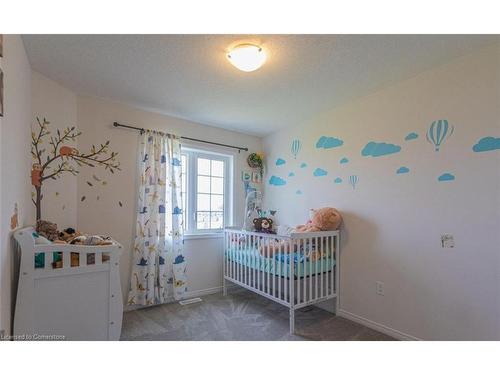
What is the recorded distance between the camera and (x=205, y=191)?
10.8 feet

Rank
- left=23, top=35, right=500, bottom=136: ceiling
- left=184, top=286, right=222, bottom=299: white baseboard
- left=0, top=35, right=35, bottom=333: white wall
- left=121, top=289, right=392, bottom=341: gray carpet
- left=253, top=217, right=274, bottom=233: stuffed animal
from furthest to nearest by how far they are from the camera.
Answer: left=184, top=286, right=222, bottom=299: white baseboard, left=253, top=217, right=274, bottom=233: stuffed animal, left=121, top=289, right=392, bottom=341: gray carpet, left=23, top=35, right=500, bottom=136: ceiling, left=0, top=35, right=35, bottom=333: white wall

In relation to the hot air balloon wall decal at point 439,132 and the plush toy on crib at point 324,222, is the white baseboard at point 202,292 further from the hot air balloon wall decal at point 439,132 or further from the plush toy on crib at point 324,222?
the hot air balloon wall decal at point 439,132

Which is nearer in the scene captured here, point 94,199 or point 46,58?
point 46,58

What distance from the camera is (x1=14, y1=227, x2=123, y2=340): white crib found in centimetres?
146

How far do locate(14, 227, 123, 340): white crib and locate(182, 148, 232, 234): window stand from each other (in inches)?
57.0

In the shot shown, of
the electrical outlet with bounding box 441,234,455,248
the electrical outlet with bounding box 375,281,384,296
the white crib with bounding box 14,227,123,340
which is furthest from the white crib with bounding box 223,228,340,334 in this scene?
the white crib with bounding box 14,227,123,340

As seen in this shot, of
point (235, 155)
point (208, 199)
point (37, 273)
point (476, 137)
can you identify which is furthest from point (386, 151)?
point (37, 273)

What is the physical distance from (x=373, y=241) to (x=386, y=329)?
0.73 meters

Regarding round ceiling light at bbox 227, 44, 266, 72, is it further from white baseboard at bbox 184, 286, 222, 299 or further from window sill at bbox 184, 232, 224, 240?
white baseboard at bbox 184, 286, 222, 299

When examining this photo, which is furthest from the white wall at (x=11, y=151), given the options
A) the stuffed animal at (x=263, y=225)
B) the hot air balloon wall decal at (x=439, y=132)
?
the hot air balloon wall decal at (x=439, y=132)

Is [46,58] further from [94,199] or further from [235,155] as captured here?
[235,155]

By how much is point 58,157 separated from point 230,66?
1675 millimetres

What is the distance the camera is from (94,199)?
8.13ft
